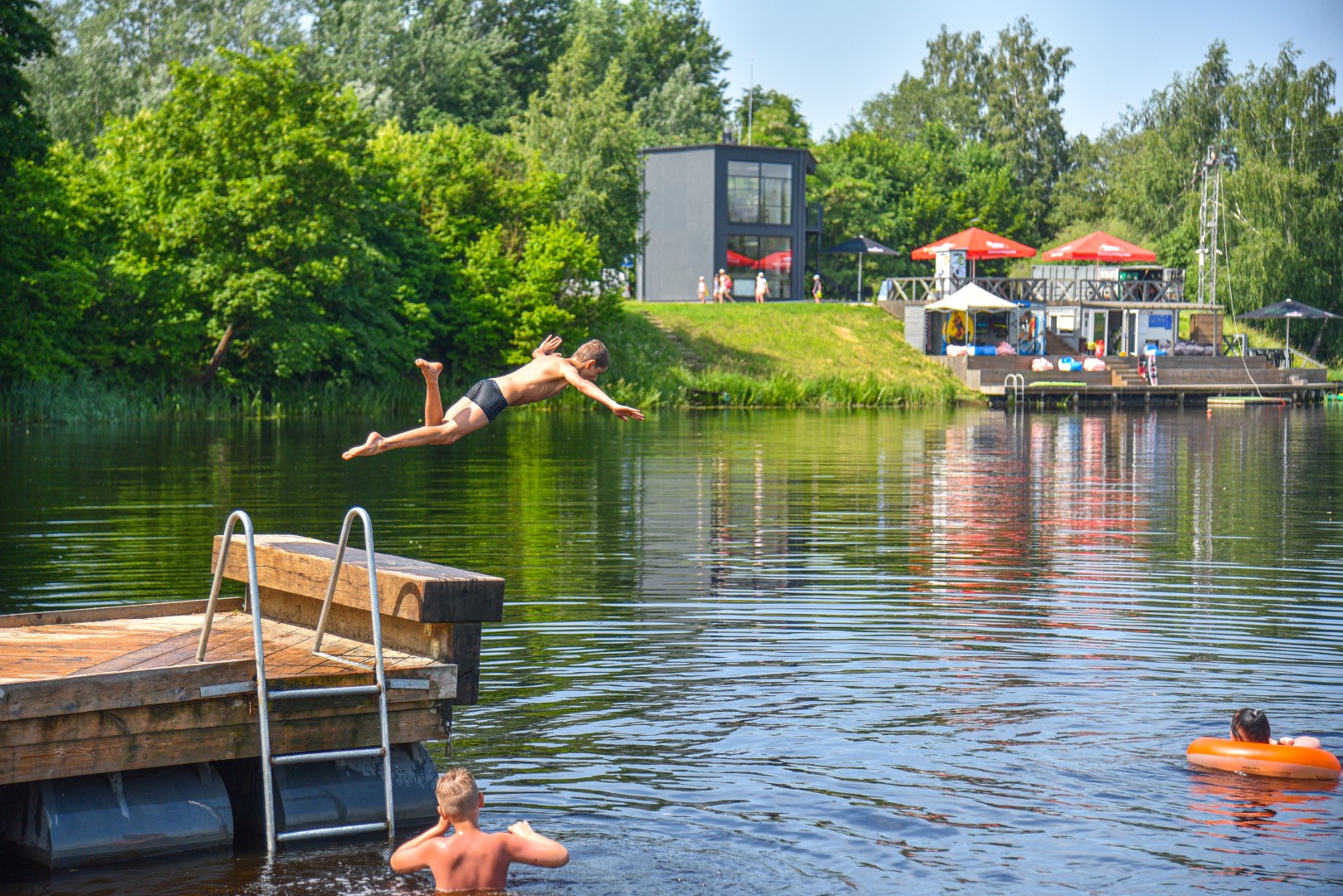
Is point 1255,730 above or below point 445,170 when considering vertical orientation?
below

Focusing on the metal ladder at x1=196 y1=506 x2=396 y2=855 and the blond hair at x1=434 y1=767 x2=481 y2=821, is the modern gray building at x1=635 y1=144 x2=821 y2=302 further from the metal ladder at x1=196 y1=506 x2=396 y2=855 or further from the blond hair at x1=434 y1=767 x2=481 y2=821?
the blond hair at x1=434 y1=767 x2=481 y2=821

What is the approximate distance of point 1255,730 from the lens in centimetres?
1126

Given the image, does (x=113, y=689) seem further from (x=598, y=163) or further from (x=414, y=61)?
(x=414, y=61)

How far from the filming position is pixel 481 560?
70.1 feet

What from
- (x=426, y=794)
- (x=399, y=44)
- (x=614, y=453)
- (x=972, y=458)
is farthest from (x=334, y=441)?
(x=399, y=44)

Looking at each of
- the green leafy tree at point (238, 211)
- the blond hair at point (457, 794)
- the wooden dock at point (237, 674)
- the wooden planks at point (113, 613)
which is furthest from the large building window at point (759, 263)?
the blond hair at point (457, 794)

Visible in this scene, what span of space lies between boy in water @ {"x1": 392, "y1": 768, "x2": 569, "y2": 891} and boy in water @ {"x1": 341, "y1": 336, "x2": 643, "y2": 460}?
3847 mm

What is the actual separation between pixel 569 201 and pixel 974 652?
204 feet

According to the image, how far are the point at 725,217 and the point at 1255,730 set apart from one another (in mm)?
71553

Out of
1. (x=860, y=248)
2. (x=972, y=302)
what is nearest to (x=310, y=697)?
(x=972, y=302)

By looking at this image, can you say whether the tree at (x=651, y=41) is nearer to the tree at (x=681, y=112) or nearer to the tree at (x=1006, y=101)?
the tree at (x=681, y=112)

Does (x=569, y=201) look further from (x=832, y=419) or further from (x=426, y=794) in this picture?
(x=426, y=794)

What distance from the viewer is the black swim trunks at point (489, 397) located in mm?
12938

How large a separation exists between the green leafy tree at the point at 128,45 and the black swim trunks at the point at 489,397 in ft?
231
